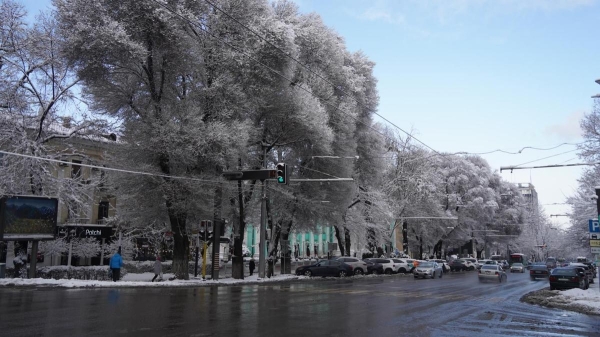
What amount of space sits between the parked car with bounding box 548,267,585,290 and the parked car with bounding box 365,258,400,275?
20.1m

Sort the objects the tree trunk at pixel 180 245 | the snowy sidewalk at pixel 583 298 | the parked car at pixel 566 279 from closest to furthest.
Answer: the snowy sidewalk at pixel 583 298 < the parked car at pixel 566 279 < the tree trunk at pixel 180 245

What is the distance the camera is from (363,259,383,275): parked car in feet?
146

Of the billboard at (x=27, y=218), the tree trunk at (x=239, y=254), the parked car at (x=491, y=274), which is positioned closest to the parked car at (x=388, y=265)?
the parked car at (x=491, y=274)

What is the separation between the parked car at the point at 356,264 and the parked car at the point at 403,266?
7.31m

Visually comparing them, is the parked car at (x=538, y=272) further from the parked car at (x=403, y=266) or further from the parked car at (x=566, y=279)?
the parked car at (x=566, y=279)

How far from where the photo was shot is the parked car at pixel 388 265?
46.7 metres

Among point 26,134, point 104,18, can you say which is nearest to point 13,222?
point 26,134

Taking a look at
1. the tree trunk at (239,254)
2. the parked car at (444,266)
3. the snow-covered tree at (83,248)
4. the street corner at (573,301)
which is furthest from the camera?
the parked car at (444,266)

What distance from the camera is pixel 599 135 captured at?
3606cm

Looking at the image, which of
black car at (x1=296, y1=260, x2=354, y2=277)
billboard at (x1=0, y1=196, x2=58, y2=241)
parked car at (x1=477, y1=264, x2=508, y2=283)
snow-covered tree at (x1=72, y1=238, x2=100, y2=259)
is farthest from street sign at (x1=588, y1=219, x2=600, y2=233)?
snow-covered tree at (x1=72, y1=238, x2=100, y2=259)

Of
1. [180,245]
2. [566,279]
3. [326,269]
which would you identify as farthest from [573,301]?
[326,269]

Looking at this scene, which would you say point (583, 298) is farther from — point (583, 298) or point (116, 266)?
point (116, 266)

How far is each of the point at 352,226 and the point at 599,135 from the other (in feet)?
70.3

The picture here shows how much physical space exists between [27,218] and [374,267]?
3038 cm
